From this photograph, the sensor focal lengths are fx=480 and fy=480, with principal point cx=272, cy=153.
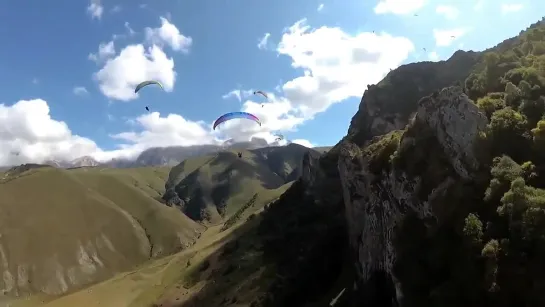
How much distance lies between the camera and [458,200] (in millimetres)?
37500

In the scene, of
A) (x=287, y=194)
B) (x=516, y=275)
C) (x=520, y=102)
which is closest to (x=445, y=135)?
(x=520, y=102)

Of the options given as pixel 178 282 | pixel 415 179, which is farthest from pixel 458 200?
pixel 178 282

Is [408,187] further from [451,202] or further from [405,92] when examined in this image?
[405,92]

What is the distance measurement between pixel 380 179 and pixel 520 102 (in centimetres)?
1600

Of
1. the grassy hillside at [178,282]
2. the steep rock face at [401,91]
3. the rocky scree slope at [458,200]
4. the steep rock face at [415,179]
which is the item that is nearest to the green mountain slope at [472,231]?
the rocky scree slope at [458,200]

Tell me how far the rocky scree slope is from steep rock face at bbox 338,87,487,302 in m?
0.11

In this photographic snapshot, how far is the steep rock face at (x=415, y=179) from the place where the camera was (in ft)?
132

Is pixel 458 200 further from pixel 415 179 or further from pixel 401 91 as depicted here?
pixel 401 91

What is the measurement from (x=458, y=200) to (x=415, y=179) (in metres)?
6.75

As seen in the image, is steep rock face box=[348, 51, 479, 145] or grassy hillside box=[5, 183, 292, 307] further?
grassy hillside box=[5, 183, 292, 307]

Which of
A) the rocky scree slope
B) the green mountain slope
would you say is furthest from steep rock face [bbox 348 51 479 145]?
the rocky scree slope

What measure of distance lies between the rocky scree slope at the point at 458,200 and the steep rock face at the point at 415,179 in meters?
0.11

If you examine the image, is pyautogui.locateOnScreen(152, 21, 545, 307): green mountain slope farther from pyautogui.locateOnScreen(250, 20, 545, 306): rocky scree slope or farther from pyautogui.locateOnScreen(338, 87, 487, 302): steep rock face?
pyautogui.locateOnScreen(338, 87, 487, 302): steep rock face

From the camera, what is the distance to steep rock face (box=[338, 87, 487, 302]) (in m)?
40.4
